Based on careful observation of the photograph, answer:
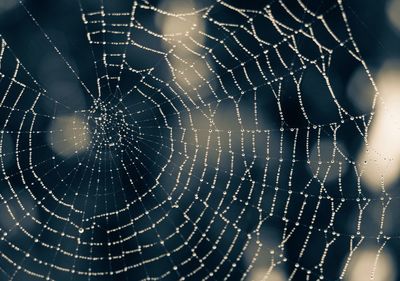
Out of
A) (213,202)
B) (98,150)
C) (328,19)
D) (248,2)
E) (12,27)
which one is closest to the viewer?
(98,150)

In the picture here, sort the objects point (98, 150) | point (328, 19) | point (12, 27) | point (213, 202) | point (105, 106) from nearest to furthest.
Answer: point (105, 106) < point (98, 150) < point (328, 19) < point (213, 202) < point (12, 27)

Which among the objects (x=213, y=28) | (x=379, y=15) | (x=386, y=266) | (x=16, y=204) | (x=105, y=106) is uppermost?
(x=379, y=15)

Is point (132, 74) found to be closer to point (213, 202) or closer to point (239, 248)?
point (213, 202)

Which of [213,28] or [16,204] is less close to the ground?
[213,28]

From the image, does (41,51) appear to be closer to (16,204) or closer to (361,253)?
(16,204)

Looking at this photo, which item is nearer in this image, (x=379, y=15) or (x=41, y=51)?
(x=379, y=15)

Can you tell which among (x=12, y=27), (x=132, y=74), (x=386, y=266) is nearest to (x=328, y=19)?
(x=132, y=74)

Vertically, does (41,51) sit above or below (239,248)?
above

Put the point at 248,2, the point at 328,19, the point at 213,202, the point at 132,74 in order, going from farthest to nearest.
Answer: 1. the point at 213,202
2. the point at 132,74
3. the point at 328,19
4. the point at 248,2

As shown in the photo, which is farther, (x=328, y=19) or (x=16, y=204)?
(x=16, y=204)

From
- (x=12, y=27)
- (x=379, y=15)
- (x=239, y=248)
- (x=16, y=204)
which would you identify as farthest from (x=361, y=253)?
(x=12, y=27)
